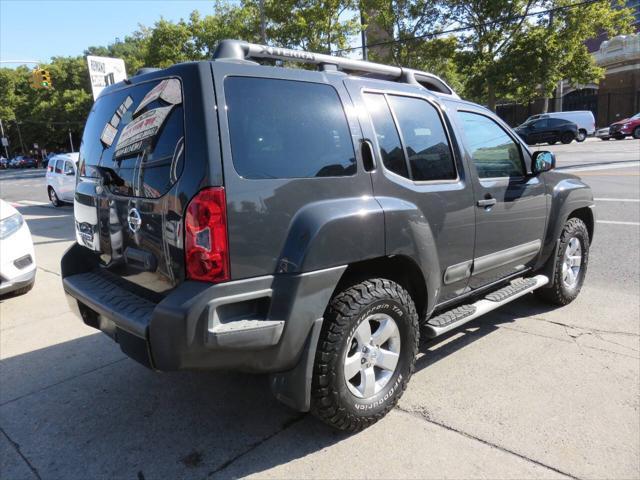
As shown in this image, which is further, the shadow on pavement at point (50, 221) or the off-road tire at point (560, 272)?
the shadow on pavement at point (50, 221)

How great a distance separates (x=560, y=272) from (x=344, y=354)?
107 inches

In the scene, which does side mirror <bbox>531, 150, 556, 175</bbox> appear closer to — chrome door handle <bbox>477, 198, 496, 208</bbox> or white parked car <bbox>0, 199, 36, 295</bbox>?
chrome door handle <bbox>477, 198, 496, 208</bbox>

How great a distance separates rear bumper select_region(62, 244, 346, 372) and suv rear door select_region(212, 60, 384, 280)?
0.09m

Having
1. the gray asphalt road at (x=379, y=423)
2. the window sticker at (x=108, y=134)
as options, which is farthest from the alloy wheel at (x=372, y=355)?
the window sticker at (x=108, y=134)

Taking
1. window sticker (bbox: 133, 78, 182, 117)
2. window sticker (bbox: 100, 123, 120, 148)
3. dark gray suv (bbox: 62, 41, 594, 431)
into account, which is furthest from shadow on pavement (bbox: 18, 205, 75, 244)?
window sticker (bbox: 133, 78, 182, 117)

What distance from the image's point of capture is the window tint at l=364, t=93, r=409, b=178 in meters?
2.86

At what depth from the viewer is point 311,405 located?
254 centimetres

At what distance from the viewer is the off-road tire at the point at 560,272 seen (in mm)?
4344

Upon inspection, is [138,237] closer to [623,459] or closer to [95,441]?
[95,441]

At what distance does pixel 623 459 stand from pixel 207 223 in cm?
234

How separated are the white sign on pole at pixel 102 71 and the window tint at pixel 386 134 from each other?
7.80 metres

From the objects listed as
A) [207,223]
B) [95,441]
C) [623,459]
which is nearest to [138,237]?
[207,223]

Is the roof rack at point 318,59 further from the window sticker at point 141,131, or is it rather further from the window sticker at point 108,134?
the window sticker at point 108,134

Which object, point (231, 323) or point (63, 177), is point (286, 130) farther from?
point (63, 177)
